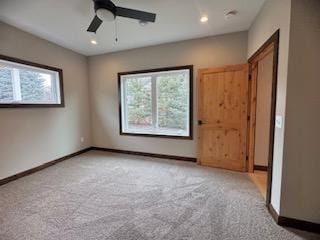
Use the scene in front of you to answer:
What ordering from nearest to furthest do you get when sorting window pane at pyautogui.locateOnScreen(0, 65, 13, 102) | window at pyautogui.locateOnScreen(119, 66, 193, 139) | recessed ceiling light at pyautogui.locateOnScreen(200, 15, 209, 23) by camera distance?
recessed ceiling light at pyautogui.locateOnScreen(200, 15, 209, 23)
window pane at pyautogui.locateOnScreen(0, 65, 13, 102)
window at pyautogui.locateOnScreen(119, 66, 193, 139)

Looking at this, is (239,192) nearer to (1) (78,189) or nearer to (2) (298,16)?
(2) (298,16)

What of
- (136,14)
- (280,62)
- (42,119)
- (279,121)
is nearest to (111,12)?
(136,14)

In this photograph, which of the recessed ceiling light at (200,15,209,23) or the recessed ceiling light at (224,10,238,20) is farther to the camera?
the recessed ceiling light at (200,15,209,23)

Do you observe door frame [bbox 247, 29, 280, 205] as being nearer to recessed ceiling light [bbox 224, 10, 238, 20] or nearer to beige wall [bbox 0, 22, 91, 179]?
recessed ceiling light [bbox 224, 10, 238, 20]

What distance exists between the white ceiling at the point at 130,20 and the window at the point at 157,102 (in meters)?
0.75

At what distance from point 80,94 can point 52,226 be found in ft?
11.2

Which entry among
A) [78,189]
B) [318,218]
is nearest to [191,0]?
[318,218]

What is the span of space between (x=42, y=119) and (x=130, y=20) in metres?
2.67

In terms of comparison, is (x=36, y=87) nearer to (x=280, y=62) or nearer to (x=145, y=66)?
(x=145, y=66)

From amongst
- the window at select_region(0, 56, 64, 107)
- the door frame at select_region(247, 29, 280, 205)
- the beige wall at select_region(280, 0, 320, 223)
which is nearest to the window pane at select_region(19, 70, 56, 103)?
the window at select_region(0, 56, 64, 107)

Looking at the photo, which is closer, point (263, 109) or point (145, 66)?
point (263, 109)

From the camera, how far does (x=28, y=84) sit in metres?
3.55

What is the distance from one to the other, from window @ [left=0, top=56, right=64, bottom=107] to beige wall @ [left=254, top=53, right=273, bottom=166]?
4.22 metres

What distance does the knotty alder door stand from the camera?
3.36m
